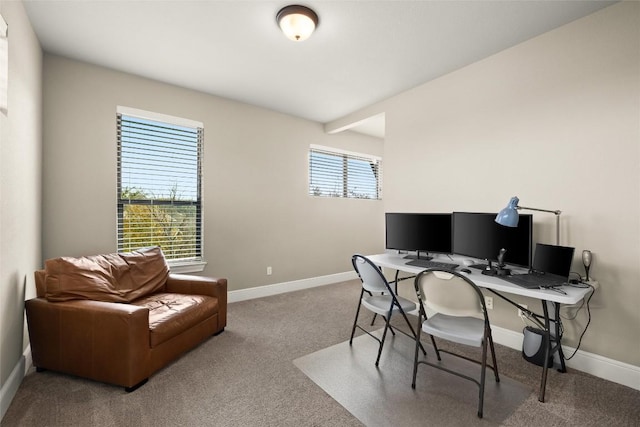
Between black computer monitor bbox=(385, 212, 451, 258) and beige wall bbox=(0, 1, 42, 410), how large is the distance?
3231 mm

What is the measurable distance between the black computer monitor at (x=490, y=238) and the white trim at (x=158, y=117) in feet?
10.7

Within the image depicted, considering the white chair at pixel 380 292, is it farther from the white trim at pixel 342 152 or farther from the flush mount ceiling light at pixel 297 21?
the white trim at pixel 342 152

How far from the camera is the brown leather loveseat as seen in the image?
2.08 m

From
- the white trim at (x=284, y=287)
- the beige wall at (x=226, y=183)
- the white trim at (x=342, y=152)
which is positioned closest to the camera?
the beige wall at (x=226, y=183)

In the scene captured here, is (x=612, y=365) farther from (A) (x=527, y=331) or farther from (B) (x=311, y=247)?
(B) (x=311, y=247)

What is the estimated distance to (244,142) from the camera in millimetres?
4230

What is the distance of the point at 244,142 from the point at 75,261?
2.43 metres

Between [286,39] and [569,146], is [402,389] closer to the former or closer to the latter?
[569,146]

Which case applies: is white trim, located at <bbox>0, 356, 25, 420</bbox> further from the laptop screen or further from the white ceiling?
the laptop screen

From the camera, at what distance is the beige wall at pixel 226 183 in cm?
301

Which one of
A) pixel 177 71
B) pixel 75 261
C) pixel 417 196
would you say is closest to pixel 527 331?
pixel 417 196

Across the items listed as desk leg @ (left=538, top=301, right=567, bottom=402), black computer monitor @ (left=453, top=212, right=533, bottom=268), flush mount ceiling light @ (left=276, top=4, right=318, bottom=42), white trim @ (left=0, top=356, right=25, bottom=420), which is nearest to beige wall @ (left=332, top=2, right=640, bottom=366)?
desk leg @ (left=538, top=301, right=567, bottom=402)

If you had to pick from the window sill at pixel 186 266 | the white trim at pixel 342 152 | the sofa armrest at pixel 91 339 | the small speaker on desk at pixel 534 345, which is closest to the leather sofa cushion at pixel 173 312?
the sofa armrest at pixel 91 339

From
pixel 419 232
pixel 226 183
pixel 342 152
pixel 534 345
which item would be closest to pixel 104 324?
pixel 226 183
